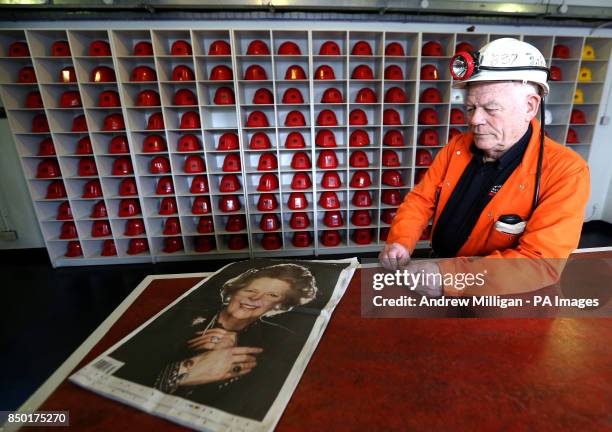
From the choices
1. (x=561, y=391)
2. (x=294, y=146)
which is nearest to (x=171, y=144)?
(x=294, y=146)

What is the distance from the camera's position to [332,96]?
3.24 m

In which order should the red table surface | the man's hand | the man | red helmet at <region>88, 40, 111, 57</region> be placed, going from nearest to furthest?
the red table surface, the man, the man's hand, red helmet at <region>88, 40, 111, 57</region>

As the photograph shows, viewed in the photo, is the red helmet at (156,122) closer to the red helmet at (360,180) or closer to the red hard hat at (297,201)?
the red hard hat at (297,201)

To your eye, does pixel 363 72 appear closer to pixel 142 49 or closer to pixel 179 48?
pixel 179 48

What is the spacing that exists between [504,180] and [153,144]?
10.5 feet

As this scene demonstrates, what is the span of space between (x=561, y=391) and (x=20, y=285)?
4243mm

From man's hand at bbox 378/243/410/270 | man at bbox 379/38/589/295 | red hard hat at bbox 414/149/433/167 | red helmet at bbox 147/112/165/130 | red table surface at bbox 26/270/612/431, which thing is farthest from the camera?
red hard hat at bbox 414/149/433/167

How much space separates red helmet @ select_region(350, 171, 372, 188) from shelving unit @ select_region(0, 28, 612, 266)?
1 centimetres

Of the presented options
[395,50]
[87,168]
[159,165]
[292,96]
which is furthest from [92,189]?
[395,50]

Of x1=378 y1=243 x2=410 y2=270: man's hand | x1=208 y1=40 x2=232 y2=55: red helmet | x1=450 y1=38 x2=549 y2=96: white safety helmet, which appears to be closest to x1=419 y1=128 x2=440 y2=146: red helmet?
x1=208 y1=40 x2=232 y2=55: red helmet

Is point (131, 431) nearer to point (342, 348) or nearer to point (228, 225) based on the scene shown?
point (342, 348)

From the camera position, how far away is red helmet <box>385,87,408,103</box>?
129 inches

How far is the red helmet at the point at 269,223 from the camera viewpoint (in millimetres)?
3496

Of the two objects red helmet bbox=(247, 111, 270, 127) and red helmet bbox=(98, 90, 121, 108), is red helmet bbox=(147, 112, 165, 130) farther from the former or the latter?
red helmet bbox=(247, 111, 270, 127)
